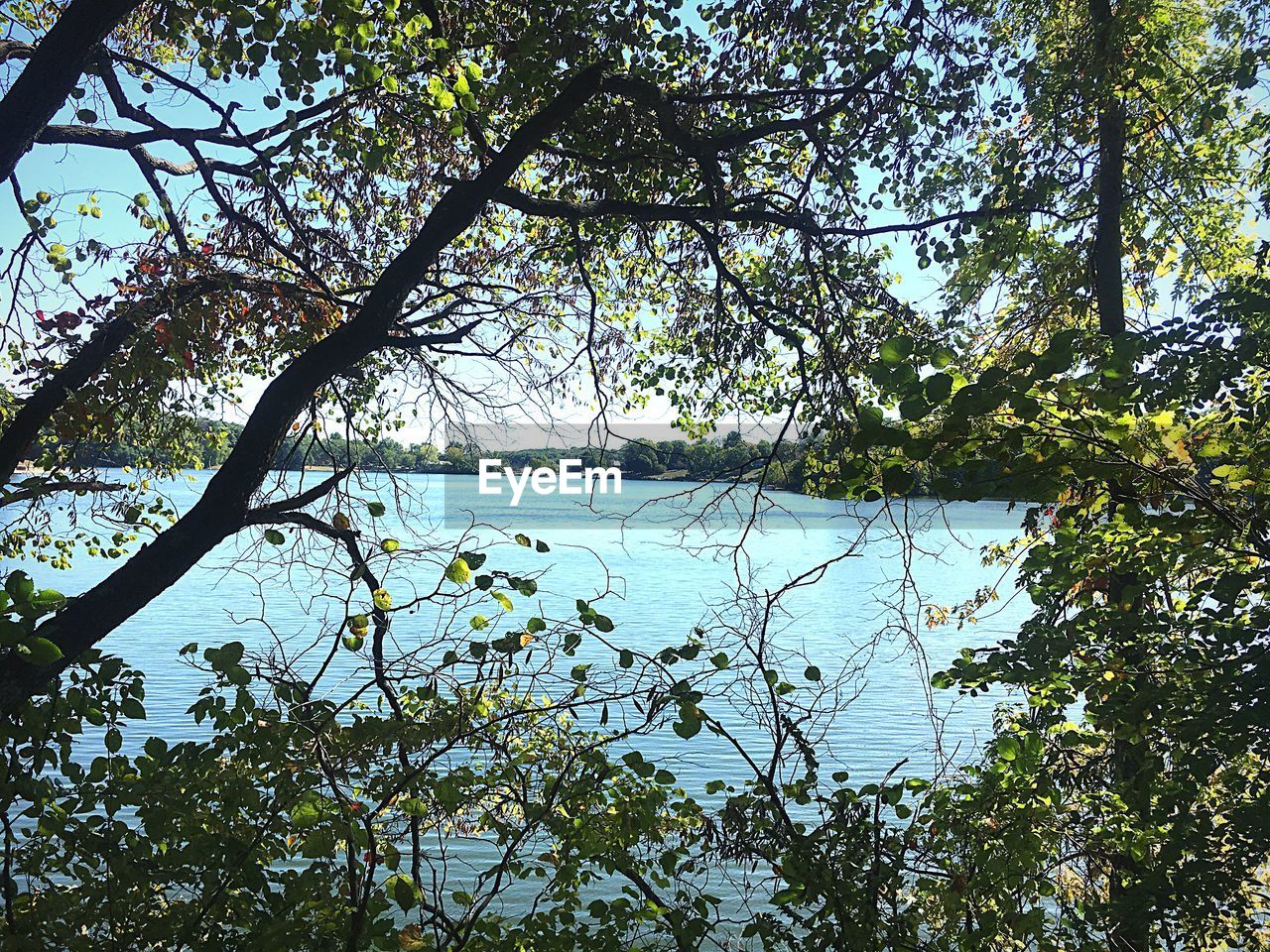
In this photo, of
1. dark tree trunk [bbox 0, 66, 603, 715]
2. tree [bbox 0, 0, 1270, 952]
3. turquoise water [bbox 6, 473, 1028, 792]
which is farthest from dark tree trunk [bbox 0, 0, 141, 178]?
turquoise water [bbox 6, 473, 1028, 792]

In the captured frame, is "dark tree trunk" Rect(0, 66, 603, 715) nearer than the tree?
No

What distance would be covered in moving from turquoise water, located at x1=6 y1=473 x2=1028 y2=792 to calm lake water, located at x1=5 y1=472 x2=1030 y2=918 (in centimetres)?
4

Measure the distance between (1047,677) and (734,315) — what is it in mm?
4095

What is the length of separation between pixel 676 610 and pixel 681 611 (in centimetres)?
14

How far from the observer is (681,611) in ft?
59.7

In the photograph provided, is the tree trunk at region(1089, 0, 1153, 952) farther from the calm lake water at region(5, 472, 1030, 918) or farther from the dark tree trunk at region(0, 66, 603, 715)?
the dark tree trunk at region(0, 66, 603, 715)

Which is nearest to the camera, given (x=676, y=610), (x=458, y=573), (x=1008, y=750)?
(x=458, y=573)

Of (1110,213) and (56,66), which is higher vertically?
(1110,213)

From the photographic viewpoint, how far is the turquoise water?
391 centimetres

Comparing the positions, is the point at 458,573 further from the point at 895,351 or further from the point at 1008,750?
the point at 1008,750

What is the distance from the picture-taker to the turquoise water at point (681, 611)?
3.91m

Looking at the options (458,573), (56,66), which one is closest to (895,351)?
(458,573)

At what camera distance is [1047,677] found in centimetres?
320

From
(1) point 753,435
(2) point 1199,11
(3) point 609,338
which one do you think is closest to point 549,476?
(1) point 753,435
